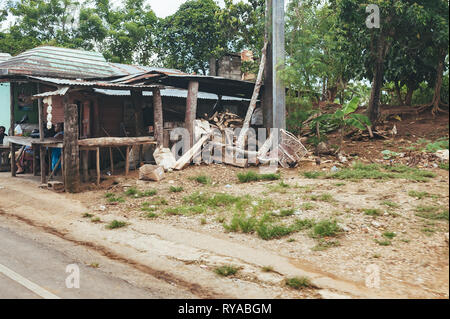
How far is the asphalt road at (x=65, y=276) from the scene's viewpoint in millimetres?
4402

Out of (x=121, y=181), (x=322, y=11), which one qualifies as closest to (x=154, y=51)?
(x=322, y=11)

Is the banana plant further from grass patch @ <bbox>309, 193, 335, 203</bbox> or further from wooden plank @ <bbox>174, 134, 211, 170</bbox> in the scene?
grass patch @ <bbox>309, 193, 335, 203</bbox>

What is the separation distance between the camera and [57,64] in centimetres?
1488

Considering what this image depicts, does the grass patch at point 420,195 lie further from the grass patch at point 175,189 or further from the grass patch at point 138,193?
the grass patch at point 138,193

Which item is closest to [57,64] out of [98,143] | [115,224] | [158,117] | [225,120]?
[158,117]

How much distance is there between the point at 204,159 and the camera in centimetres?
1255

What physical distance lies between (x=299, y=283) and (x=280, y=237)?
1.80 meters

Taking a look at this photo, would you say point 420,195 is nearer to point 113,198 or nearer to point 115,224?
point 115,224

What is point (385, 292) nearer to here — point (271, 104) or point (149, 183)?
point (149, 183)

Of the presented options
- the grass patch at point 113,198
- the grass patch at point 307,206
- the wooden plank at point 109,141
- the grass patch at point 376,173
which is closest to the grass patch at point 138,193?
the grass patch at point 113,198

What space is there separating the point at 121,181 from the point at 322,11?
10.9 metres

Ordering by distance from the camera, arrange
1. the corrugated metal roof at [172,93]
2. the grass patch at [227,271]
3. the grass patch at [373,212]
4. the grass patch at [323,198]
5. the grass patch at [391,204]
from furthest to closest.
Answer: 1. the corrugated metal roof at [172,93]
2. the grass patch at [323,198]
3. the grass patch at [391,204]
4. the grass patch at [373,212]
5. the grass patch at [227,271]

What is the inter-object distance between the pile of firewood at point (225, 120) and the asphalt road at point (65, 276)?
8.02 m

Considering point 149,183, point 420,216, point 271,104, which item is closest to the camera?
point 420,216
